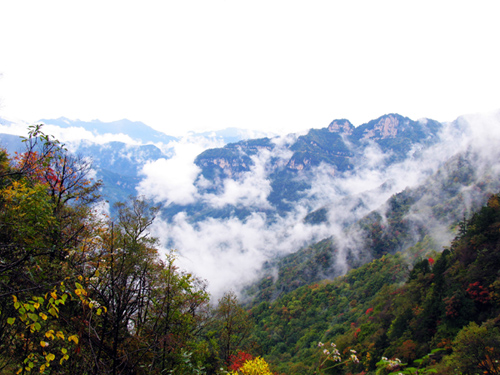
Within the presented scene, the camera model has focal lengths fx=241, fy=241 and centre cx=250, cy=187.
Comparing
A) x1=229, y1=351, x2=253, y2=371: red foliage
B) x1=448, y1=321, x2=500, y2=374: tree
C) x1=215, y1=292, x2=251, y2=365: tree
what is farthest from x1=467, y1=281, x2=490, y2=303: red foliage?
x1=229, y1=351, x2=253, y2=371: red foliage

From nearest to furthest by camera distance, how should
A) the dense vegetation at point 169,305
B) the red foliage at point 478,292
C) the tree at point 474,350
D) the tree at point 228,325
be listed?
the dense vegetation at point 169,305
the tree at point 474,350
the tree at point 228,325
the red foliage at point 478,292

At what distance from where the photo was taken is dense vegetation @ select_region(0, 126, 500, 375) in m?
4.96

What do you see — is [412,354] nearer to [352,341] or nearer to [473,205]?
[352,341]

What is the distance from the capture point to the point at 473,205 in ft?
403

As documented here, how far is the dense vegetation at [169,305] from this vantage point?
4.96 meters

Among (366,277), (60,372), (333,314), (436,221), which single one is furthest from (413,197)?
(60,372)

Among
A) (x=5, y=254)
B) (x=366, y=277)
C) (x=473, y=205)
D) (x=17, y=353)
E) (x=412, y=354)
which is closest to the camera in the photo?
(x=5, y=254)

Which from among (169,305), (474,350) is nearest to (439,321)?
(474,350)

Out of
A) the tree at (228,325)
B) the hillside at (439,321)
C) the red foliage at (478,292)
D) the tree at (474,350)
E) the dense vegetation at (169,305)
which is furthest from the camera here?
the red foliage at (478,292)

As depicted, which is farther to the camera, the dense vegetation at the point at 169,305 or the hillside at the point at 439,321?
the hillside at the point at 439,321

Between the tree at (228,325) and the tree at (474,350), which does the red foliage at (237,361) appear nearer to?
the tree at (228,325)

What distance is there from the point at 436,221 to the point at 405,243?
20.6 m

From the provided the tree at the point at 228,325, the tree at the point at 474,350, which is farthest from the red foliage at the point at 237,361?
the tree at the point at 474,350

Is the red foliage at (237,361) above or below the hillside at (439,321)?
above
